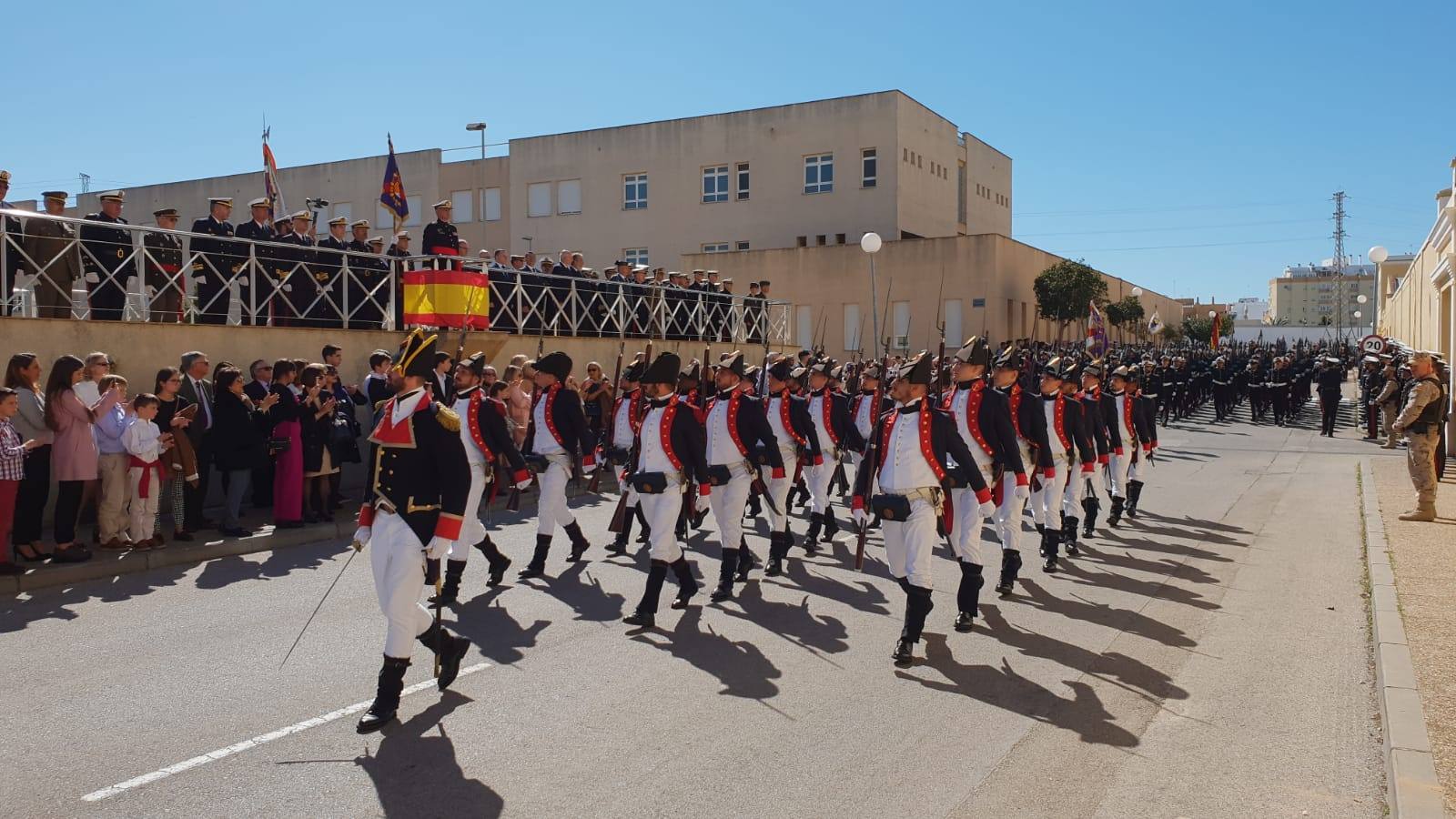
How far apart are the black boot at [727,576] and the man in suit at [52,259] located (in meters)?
7.86

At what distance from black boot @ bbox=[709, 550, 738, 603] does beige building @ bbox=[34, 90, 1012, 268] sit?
32.3m

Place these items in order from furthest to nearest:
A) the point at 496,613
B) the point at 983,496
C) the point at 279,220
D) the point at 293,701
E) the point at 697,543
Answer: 1. the point at 279,220
2. the point at 697,543
3. the point at 496,613
4. the point at 983,496
5. the point at 293,701

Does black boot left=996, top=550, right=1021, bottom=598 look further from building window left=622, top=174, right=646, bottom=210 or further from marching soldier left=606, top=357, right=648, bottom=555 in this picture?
building window left=622, top=174, right=646, bottom=210

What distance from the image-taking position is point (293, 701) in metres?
5.95

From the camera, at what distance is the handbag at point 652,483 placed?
314 inches

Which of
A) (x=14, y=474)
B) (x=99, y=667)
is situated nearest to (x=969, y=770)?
(x=99, y=667)

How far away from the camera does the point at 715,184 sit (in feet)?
140

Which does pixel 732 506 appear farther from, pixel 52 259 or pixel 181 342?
pixel 52 259

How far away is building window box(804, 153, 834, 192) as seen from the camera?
4056cm

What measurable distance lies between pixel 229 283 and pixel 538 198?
32.4 m

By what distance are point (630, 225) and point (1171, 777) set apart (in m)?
39.9

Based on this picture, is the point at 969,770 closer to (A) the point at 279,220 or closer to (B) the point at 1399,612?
(B) the point at 1399,612

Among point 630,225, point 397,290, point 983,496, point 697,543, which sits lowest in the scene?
point 697,543

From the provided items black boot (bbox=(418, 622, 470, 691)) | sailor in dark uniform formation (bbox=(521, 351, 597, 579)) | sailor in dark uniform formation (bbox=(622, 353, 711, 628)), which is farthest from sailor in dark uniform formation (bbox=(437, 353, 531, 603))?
black boot (bbox=(418, 622, 470, 691))
